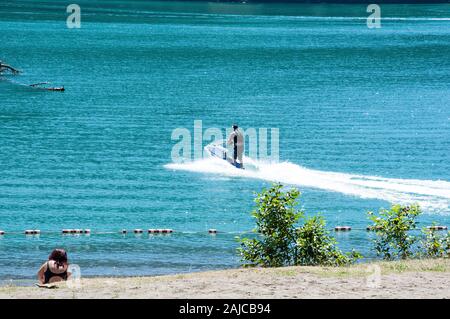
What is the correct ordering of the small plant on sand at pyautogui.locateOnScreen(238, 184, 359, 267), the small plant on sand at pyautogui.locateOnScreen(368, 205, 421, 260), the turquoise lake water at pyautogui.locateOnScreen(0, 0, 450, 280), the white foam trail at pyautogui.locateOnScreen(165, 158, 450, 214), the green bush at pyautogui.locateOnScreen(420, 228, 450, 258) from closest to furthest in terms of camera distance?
the small plant on sand at pyautogui.locateOnScreen(238, 184, 359, 267), the green bush at pyautogui.locateOnScreen(420, 228, 450, 258), the small plant on sand at pyautogui.locateOnScreen(368, 205, 421, 260), the turquoise lake water at pyautogui.locateOnScreen(0, 0, 450, 280), the white foam trail at pyautogui.locateOnScreen(165, 158, 450, 214)

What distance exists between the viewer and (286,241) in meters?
28.6

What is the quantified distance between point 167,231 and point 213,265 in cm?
649

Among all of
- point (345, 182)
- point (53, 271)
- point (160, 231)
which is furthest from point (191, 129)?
point (53, 271)

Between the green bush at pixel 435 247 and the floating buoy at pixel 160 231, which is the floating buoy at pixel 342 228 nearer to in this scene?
the floating buoy at pixel 160 231

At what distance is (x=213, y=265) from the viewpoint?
3594 cm

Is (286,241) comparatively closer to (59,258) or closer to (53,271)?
(59,258)

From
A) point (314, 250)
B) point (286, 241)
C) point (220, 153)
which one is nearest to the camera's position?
point (314, 250)

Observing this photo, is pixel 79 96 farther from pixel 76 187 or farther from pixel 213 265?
pixel 213 265

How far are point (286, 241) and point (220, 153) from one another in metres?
28.4

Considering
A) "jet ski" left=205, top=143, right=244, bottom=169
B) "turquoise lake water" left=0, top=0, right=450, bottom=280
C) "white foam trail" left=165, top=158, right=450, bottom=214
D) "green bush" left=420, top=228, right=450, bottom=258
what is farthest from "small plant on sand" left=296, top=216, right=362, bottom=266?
"jet ski" left=205, top=143, right=244, bottom=169

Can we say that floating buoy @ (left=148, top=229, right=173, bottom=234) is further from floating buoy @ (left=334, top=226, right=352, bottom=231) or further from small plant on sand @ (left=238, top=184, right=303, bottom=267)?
small plant on sand @ (left=238, top=184, right=303, bottom=267)

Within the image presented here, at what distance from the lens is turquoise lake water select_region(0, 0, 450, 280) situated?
41125 mm

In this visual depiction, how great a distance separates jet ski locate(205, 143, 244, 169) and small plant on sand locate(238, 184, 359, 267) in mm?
26209
